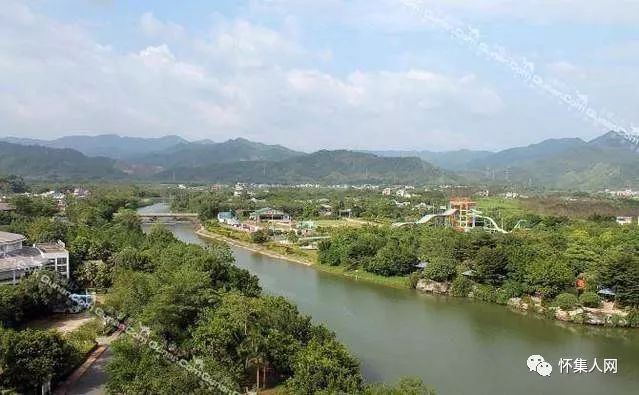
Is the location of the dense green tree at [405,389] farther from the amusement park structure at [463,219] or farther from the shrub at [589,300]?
the amusement park structure at [463,219]

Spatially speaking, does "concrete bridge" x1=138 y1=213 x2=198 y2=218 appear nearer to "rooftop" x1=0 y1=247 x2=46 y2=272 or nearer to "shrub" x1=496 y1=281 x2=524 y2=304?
"rooftop" x1=0 y1=247 x2=46 y2=272

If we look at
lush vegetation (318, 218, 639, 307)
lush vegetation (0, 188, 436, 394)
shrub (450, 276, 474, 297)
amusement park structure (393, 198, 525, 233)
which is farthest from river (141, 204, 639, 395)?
amusement park structure (393, 198, 525, 233)

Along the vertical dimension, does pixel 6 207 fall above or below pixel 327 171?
below

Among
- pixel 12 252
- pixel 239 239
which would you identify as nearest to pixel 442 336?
pixel 12 252

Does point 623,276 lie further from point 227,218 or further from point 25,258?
point 227,218

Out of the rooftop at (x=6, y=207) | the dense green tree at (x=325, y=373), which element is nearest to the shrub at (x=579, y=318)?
the dense green tree at (x=325, y=373)

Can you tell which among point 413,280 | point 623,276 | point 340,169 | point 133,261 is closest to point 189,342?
point 133,261
